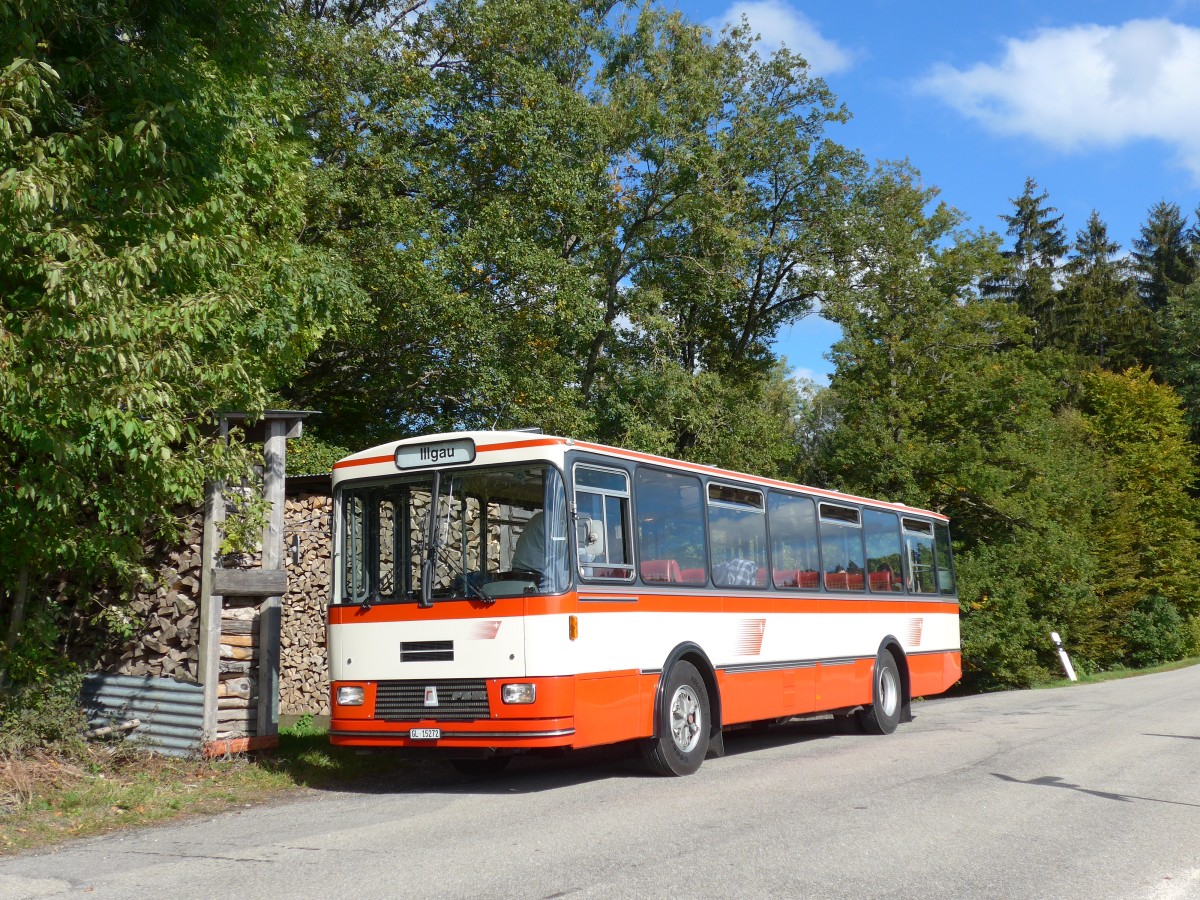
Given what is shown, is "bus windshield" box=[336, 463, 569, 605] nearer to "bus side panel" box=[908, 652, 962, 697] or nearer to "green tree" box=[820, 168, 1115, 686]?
"bus side panel" box=[908, 652, 962, 697]

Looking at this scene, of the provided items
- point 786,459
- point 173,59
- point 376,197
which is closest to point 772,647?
point 173,59

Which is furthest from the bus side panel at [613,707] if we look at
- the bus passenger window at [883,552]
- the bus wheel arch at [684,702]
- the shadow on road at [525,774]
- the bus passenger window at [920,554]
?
the bus passenger window at [920,554]

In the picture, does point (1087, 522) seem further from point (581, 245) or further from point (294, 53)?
point (294, 53)

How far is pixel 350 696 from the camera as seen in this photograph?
10273mm

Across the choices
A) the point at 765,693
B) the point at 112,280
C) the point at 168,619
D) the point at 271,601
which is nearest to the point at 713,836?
the point at 765,693

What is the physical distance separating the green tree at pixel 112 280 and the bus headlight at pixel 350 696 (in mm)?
2161

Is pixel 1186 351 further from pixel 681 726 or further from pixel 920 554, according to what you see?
pixel 681 726

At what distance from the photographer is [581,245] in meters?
26.1

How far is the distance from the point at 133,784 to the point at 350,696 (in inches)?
75.6

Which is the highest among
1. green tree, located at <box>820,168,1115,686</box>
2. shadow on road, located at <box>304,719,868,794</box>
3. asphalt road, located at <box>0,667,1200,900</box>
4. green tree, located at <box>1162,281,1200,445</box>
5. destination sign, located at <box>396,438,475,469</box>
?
green tree, located at <box>1162,281,1200,445</box>

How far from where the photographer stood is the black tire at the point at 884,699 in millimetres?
15281

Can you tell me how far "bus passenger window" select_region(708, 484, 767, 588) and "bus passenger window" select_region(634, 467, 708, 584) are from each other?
29cm

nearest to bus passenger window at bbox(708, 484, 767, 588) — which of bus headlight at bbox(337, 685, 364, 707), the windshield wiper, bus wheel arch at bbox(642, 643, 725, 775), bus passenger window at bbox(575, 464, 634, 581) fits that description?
bus wheel arch at bbox(642, 643, 725, 775)

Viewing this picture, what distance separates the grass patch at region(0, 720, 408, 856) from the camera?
8.62 meters
